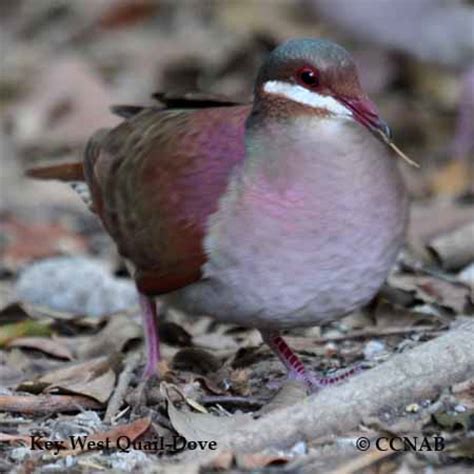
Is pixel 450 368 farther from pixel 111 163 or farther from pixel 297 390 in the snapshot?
pixel 111 163

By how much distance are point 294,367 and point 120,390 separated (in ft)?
1.76

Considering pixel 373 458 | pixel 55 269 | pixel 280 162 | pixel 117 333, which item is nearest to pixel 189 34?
pixel 55 269

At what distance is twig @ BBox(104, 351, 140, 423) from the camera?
4.48 meters

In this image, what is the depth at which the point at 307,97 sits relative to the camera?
424cm

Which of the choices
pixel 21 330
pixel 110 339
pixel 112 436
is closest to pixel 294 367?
pixel 112 436

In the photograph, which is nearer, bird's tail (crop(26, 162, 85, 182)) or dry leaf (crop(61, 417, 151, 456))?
dry leaf (crop(61, 417, 151, 456))

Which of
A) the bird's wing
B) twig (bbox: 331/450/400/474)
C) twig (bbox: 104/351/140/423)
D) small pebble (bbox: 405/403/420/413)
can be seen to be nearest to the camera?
twig (bbox: 331/450/400/474)

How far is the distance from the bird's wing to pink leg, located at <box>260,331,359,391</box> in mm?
413

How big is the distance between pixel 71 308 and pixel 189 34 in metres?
4.26

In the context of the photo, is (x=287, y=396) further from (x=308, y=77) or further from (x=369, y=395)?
(x=308, y=77)

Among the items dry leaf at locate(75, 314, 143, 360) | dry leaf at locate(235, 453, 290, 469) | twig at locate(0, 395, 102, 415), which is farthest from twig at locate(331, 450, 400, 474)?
dry leaf at locate(75, 314, 143, 360)

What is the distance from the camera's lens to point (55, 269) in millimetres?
6129

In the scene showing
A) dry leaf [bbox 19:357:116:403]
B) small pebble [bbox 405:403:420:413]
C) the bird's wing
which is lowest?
dry leaf [bbox 19:357:116:403]

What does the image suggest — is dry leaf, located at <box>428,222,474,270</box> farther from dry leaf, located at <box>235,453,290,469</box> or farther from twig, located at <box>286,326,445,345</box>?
dry leaf, located at <box>235,453,290,469</box>
